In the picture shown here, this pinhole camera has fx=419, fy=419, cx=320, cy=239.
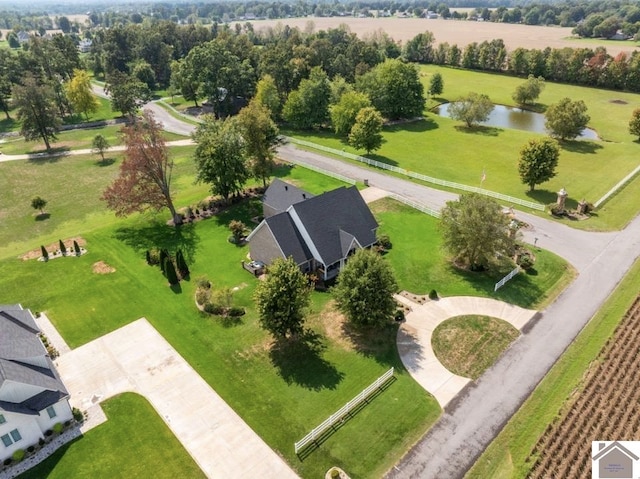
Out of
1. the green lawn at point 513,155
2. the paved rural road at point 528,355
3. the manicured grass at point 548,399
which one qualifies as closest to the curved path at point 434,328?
the paved rural road at point 528,355

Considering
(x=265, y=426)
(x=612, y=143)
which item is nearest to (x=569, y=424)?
(x=265, y=426)

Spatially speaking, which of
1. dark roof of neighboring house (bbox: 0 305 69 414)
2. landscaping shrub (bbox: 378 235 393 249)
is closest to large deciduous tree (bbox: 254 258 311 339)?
dark roof of neighboring house (bbox: 0 305 69 414)

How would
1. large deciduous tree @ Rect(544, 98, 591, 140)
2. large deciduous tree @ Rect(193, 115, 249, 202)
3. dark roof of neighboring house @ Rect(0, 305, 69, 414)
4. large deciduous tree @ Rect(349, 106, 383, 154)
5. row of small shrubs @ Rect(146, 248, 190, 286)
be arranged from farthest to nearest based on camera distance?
large deciduous tree @ Rect(544, 98, 591, 140) → large deciduous tree @ Rect(349, 106, 383, 154) → large deciduous tree @ Rect(193, 115, 249, 202) → row of small shrubs @ Rect(146, 248, 190, 286) → dark roof of neighboring house @ Rect(0, 305, 69, 414)

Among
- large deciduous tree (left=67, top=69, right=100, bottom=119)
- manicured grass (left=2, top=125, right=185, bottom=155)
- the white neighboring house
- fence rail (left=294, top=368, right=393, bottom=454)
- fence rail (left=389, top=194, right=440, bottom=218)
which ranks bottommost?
fence rail (left=294, top=368, right=393, bottom=454)

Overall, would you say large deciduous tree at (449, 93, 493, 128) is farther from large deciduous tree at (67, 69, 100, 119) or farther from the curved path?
large deciduous tree at (67, 69, 100, 119)

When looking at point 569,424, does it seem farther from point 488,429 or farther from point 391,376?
point 391,376

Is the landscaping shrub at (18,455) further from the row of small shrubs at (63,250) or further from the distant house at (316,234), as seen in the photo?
the row of small shrubs at (63,250)

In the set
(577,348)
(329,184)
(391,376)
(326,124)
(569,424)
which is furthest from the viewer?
(326,124)
